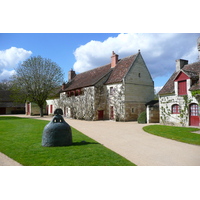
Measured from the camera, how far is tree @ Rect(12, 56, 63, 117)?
3119 centimetres

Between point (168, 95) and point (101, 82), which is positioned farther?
point (101, 82)

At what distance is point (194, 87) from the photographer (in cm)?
1616

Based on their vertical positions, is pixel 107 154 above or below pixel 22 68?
below

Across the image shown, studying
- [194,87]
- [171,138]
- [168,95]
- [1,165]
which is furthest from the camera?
[168,95]

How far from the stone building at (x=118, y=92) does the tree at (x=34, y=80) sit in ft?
22.7

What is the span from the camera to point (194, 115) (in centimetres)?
1636

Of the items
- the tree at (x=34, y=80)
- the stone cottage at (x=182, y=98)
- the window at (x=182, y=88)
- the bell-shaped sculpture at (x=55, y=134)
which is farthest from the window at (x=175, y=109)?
the tree at (x=34, y=80)

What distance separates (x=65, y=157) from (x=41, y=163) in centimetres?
87

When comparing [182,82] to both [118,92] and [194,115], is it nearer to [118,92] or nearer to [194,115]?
[194,115]

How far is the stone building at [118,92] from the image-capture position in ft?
76.7

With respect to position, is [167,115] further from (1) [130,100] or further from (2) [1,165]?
(2) [1,165]

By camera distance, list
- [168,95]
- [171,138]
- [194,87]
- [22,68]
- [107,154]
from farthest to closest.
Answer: [22,68], [168,95], [194,87], [171,138], [107,154]

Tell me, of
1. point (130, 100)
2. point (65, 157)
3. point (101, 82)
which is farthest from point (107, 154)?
point (101, 82)

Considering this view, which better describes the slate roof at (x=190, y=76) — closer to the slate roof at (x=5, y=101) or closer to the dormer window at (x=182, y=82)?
the dormer window at (x=182, y=82)
